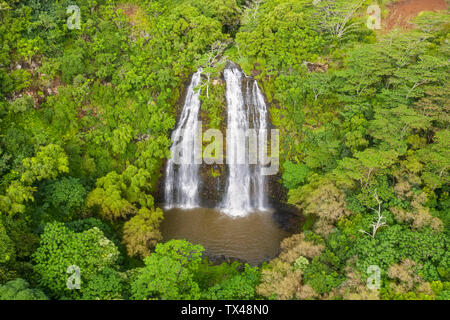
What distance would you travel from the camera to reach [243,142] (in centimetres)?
2639

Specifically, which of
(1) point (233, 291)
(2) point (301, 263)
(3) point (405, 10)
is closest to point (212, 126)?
(2) point (301, 263)

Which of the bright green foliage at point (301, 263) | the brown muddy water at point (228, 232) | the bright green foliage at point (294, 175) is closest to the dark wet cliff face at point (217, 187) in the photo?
the brown muddy water at point (228, 232)

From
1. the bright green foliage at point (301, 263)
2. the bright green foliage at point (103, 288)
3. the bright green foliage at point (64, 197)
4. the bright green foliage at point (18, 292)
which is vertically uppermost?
the bright green foliage at point (64, 197)

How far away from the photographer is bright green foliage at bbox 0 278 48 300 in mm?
12228

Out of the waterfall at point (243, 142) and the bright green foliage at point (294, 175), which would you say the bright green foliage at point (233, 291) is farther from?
the bright green foliage at point (294, 175)

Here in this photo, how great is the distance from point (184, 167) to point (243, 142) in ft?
17.8

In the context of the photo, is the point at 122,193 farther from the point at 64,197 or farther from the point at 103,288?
the point at 103,288

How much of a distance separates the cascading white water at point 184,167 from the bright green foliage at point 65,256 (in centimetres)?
904

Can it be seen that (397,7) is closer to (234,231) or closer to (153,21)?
(153,21)

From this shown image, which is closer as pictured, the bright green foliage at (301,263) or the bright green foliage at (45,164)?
the bright green foliage at (301,263)

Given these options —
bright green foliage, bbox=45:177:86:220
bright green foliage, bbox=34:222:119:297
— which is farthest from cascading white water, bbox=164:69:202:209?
bright green foliage, bbox=34:222:119:297

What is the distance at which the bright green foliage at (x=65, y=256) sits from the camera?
15.1 meters

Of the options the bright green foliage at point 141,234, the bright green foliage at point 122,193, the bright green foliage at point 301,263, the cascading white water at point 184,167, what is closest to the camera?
the bright green foliage at point 301,263

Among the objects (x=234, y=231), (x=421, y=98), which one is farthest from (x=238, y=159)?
(x=421, y=98)
